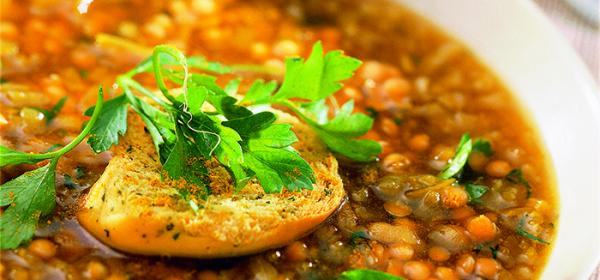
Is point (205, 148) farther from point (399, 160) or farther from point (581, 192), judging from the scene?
point (581, 192)

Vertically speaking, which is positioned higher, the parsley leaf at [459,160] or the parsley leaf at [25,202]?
the parsley leaf at [459,160]

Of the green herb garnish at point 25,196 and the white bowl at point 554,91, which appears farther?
the white bowl at point 554,91

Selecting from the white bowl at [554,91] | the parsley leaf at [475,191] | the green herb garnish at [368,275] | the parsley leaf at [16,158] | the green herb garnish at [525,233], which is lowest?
the parsley leaf at [16,158]

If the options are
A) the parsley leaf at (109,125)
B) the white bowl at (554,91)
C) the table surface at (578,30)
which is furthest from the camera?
the table surface at (578,30)

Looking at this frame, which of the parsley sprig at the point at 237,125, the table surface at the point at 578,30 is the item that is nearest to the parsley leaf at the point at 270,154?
the parsley sprig at the point at 237,125

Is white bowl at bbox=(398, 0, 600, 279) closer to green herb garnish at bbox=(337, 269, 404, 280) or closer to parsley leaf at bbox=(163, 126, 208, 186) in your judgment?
green herb garnish at bbox=(337, 269, 404, 280)

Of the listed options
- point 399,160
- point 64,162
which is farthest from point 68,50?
point 399,160

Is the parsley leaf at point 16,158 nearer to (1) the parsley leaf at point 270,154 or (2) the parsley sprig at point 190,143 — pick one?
(2) the parsley sprig at point 190,143
